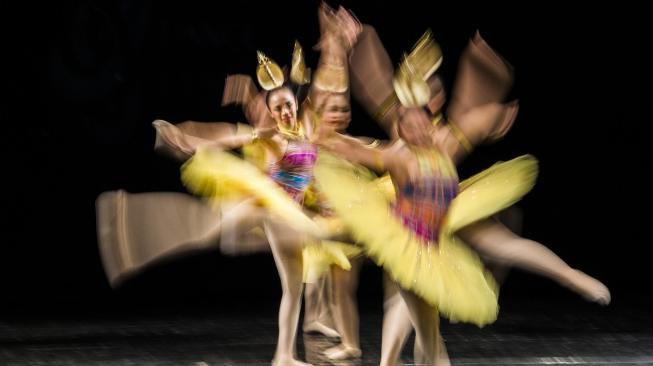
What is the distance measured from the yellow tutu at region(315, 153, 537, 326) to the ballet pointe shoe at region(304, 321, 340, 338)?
3.99ft

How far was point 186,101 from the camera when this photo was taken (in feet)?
20.7

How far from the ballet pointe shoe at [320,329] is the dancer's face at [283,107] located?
1.01 metres

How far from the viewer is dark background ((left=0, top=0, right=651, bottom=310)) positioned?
615 centimetres

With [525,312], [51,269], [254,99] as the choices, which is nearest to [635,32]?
[525,312]

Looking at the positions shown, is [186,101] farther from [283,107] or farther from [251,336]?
[283,107]

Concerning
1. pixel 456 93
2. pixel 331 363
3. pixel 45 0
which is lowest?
pixel 331 363

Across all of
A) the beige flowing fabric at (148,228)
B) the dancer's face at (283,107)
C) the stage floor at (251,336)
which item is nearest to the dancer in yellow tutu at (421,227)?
the dancer's face at (283,107)

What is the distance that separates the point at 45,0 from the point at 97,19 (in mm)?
271

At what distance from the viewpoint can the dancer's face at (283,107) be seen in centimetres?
445

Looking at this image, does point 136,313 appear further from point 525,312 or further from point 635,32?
point 635,32

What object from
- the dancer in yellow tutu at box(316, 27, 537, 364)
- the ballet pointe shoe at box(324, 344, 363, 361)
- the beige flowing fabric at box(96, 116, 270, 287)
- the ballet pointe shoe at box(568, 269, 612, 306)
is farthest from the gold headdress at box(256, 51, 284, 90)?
the ballet pointe shoe at box(568, 269, 612, 306)

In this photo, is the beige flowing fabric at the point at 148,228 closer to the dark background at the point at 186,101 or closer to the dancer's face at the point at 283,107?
the dancer's face at the point at 283,107

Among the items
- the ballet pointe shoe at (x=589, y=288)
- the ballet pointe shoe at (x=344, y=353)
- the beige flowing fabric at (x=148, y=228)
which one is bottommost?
the ballet pointe shoe at (x=344, y=353)

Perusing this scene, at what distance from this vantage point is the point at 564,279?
3488 millimetres
